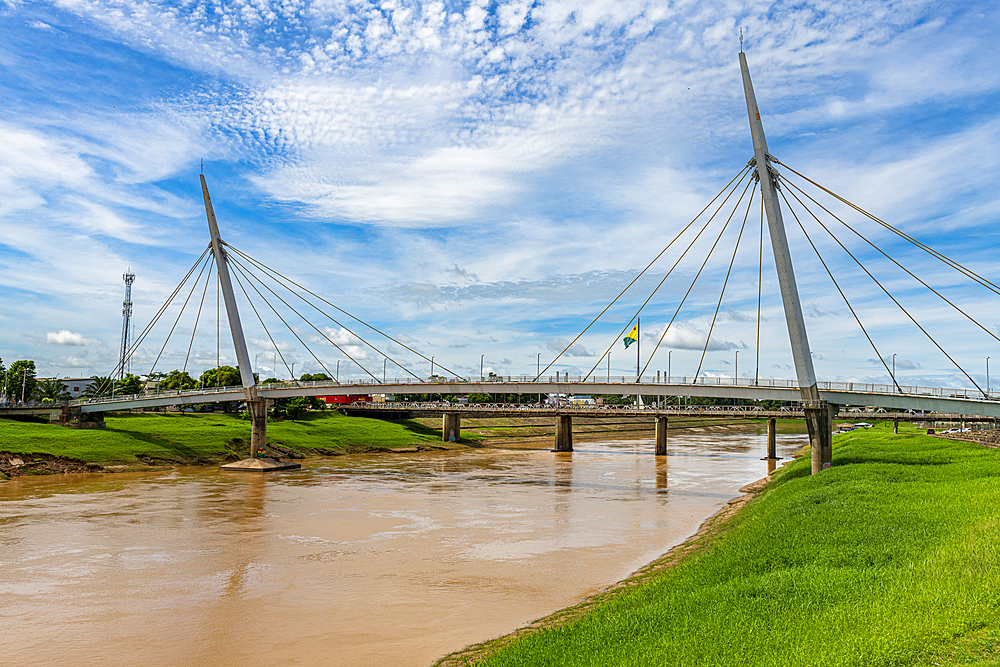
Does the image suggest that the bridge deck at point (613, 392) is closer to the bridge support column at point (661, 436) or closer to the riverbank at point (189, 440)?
the riverbank at point (189, 440)

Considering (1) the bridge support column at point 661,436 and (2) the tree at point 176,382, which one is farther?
(2) the tree at point 176,382

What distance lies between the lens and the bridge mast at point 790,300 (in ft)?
132

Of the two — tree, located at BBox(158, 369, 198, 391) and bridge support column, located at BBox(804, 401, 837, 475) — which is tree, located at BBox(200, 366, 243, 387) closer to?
tree, located at BBox(158, 369, 198, 391)

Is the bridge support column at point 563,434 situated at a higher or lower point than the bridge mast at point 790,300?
lower

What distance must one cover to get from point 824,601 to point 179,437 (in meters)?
60.4

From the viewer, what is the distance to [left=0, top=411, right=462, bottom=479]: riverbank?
49625mm

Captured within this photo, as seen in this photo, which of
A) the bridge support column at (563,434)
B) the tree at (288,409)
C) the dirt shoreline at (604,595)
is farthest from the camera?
the bridge support column at (563,434)

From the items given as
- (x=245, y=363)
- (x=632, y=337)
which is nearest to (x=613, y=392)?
(x=632, y=337)

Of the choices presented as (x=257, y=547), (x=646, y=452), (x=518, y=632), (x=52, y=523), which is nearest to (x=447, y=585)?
(x=518, y=632)

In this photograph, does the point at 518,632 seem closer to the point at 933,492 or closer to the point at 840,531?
the point at 840,531

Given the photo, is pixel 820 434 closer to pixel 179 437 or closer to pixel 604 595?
pixel 604 595

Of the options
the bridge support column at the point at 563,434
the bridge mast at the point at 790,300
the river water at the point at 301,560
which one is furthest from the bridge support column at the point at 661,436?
the bridge mast at the point at 790,300

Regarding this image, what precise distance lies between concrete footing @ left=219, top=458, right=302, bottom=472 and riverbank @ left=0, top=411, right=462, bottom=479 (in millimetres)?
4106

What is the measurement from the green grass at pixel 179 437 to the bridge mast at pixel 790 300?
158 ft
